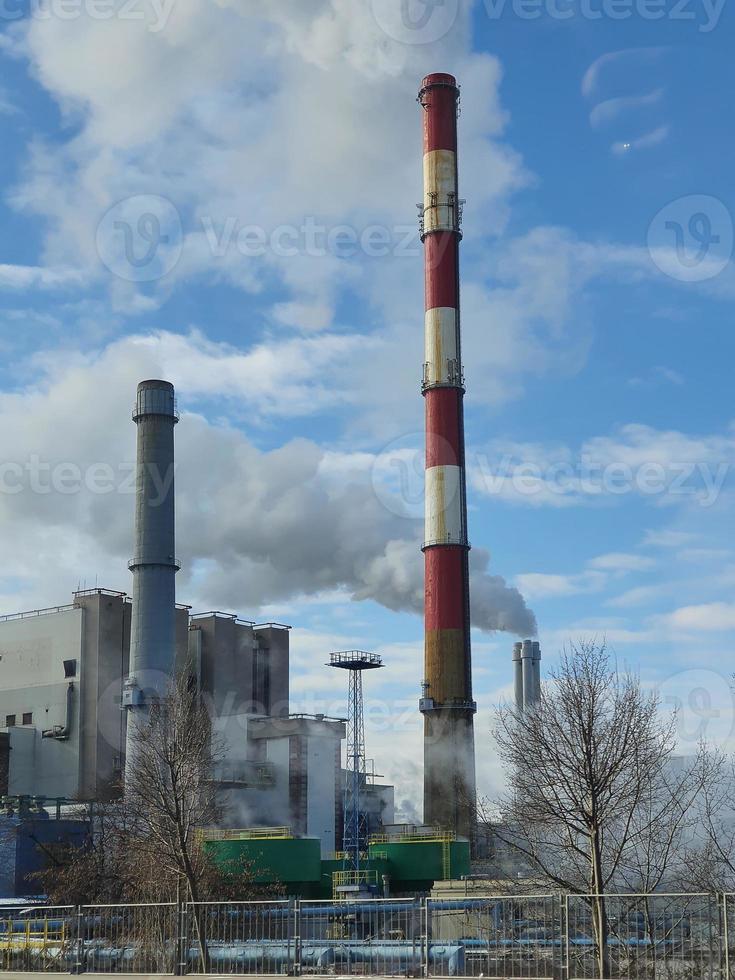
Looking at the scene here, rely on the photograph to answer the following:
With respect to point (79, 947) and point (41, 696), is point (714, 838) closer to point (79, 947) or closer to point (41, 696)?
point (79, 947)

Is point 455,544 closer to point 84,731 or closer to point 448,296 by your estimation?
point 448,296

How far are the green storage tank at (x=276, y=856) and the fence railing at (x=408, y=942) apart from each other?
2789 centimetres

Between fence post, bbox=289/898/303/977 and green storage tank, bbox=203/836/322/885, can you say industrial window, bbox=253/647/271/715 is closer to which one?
green storage tank, bbox=203/836/322/885

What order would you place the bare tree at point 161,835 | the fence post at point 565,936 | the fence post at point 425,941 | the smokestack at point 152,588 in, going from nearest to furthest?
the fence post at point 565,936
the fence post at point 425,941
the bare tree at point 161,835
the smokestack at point 152,588

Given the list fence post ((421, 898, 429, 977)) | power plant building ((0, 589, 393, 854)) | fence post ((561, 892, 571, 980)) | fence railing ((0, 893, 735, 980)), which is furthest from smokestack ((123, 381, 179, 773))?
fence post ((561, 892, 571, 980))

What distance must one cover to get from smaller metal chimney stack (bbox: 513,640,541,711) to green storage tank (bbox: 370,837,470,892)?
18195 mm

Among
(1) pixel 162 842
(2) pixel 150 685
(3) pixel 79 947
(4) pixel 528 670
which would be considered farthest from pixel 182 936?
(4) pixel 528 670

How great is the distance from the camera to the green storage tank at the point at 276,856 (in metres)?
50.0

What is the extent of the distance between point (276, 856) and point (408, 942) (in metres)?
34.7

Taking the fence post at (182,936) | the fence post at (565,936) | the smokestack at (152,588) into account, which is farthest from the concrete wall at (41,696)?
the fence post at (565,936)

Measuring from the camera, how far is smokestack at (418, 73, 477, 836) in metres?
55.0

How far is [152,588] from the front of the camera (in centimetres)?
5834

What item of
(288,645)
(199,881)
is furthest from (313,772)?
(199,881)

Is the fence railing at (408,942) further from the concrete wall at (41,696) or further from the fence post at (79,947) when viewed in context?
the concrete wall at (41,696)
